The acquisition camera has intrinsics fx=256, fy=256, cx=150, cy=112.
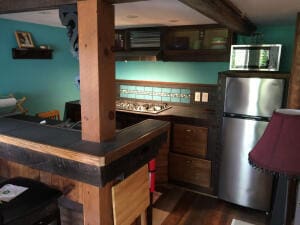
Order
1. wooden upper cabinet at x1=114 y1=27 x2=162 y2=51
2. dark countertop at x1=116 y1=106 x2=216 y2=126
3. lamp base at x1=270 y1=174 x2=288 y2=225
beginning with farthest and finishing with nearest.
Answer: wooden upper cabinet at x1=114 y1=27 x2=162 y2=51, dark countertop at x1=116 y1=106 x2=216 y2=126, lamp base at x1=270 y1=174 x2=288 y2=225

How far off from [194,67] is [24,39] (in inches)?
93.1

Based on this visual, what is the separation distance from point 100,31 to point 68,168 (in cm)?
74

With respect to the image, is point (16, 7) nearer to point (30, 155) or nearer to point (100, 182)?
point (30, 155)

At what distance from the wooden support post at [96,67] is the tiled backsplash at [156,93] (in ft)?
8.22

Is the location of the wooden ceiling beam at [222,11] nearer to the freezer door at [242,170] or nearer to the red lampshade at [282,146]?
the red lampshade at [282,146]

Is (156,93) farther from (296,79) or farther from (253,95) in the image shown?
(296,79)

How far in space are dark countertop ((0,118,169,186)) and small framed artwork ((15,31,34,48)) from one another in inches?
80.4

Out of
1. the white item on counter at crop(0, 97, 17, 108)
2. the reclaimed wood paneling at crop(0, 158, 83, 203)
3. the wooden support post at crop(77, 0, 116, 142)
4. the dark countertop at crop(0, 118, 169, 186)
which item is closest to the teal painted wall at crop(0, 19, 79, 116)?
the white item on counter at crop(0, 97, 17, 108)

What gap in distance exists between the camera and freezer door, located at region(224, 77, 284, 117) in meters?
2.62

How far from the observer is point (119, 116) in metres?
3.59

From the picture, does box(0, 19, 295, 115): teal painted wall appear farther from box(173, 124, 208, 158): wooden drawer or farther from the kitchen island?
the kitchen island

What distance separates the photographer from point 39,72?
3.73 meters

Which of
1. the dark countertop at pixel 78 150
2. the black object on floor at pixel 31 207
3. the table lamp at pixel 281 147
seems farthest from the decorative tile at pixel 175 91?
the black object on floor at pixel 31 207

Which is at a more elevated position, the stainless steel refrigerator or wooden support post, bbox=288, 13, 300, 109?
wooden support post, bbox=288, 13, 300, 109
